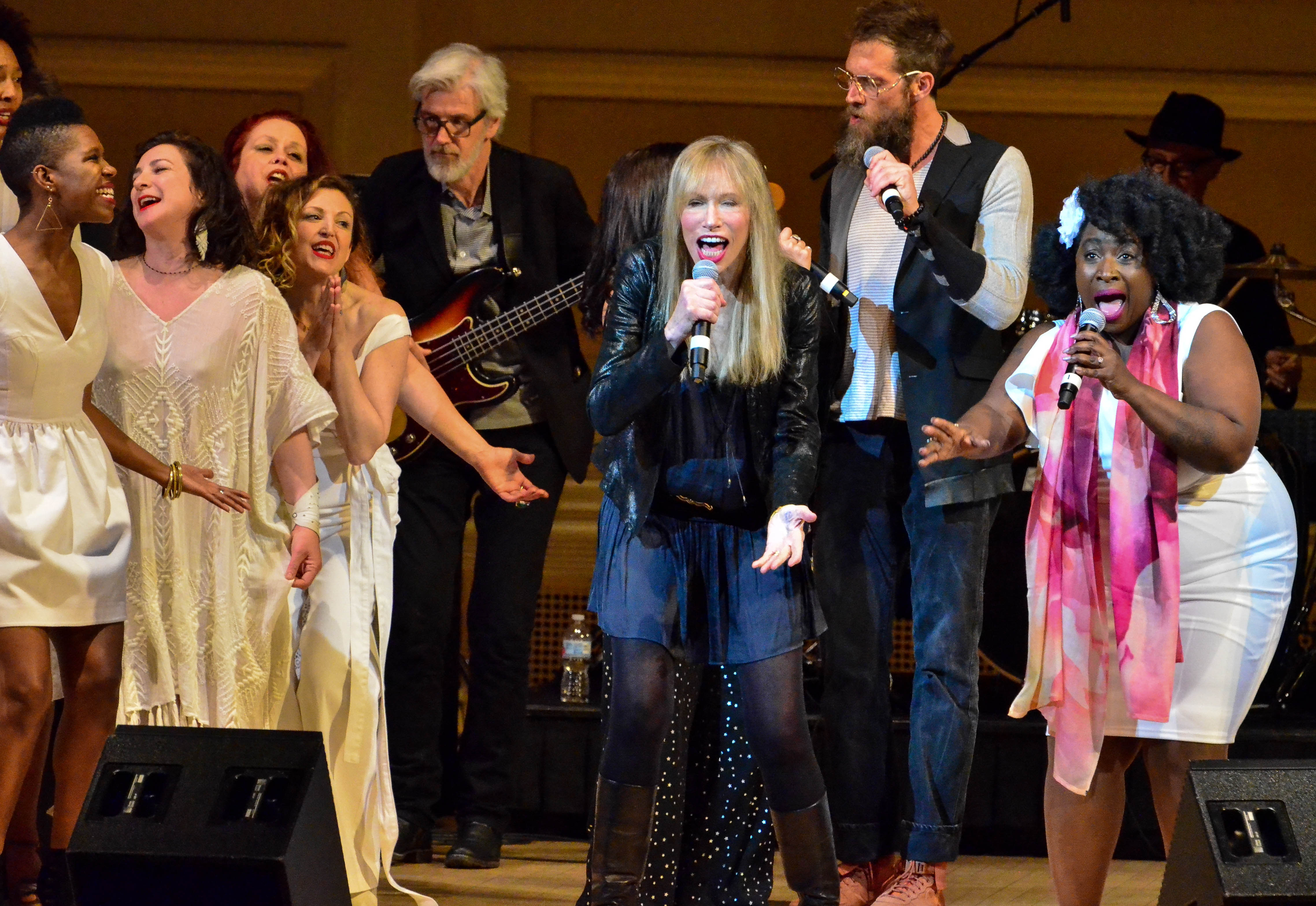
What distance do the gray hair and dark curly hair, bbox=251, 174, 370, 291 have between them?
0.82 meters

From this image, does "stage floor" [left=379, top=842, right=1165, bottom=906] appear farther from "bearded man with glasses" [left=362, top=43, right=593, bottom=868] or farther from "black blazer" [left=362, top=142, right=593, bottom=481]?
"black blazer" [left=362, top=142, right=593, bottom=481]

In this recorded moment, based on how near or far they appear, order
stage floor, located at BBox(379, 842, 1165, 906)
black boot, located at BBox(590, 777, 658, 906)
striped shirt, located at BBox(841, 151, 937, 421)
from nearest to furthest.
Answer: black boot, located at BBox(590, 777, 658, 906) < striped shirt, located at BBox(841, 151, 937, 421) < stage floor, located at BBox(379, 842, 1165, 906)

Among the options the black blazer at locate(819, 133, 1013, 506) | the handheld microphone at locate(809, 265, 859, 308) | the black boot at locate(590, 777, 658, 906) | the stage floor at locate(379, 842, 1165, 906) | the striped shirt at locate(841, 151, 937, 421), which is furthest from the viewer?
the stage floor at locate(379, 842, 1165, 906)

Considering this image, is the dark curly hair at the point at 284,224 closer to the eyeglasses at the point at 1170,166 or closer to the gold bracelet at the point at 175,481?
the gold bracelet at the point at 175,481

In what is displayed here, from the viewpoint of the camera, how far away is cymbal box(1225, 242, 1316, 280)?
15.2 feet

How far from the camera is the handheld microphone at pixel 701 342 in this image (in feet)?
9.12

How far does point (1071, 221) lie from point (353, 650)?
170 centimetres

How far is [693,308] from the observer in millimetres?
2824

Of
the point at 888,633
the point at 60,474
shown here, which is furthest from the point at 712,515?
the point at 60,474

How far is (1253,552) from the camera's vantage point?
3.07m

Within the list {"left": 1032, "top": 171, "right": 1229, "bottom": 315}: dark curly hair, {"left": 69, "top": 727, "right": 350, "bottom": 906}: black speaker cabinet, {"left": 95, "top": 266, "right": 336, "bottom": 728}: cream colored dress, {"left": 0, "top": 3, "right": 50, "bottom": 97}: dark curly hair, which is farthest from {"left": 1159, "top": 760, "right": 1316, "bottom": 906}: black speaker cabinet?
{"left": 0, "top": 3, "right": 50, "bottom": 97}: dark curly hair

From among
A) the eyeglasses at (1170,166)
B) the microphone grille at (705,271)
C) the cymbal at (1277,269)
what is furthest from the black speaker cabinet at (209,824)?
the eyeglasses at (1170,166)

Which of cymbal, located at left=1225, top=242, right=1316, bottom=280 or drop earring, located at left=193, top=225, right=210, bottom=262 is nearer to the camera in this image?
drop earring, located at left=193, top=225, right=210, bottom=262

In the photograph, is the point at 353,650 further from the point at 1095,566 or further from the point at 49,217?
the point at 1095,566
